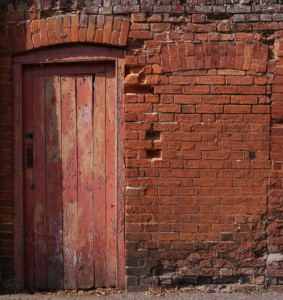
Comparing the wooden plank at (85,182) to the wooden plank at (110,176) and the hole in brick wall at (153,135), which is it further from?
the hole in brick wall at (153,135)

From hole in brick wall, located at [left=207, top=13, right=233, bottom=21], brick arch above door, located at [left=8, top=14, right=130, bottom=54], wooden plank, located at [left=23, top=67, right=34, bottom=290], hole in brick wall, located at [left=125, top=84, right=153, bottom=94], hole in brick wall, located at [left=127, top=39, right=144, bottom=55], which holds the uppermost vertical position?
hole in brick wall, located at [left=207, top=13, right=233, bottom=21]

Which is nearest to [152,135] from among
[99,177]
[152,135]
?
[152,135]

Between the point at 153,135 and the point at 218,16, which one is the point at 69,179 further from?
the point at 218,16

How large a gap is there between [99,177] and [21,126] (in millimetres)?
938

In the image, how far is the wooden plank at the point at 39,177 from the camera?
5.49m

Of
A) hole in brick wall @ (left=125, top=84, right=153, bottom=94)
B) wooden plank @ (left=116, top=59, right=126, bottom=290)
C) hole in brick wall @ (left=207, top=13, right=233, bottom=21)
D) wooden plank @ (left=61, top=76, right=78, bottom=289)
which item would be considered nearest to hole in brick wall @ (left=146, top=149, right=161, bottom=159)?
wooden plank @ (left=116, top=59, right=126, bottom=290)

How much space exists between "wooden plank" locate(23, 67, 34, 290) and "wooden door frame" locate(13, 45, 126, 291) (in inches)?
2.1

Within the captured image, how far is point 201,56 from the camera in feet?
17.5

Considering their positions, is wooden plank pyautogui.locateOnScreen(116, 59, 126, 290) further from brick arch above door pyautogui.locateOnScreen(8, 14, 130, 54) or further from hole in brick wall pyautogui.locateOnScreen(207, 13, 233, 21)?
hole in brick wall pyautogui.locateOnScreen(207, 13, 233, 21)

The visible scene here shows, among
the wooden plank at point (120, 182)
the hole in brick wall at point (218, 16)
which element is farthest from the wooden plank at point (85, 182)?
the hole in brick wall at point (218, 16)

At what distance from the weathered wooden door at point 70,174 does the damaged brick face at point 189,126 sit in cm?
21

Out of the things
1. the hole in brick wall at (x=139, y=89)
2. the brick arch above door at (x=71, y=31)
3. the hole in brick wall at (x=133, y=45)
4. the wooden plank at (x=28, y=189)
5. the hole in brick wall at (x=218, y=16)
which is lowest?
the wooden plank at (x=28, y=189)

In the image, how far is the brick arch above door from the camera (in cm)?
530

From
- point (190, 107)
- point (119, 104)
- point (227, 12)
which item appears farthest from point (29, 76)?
point (227, 12)
